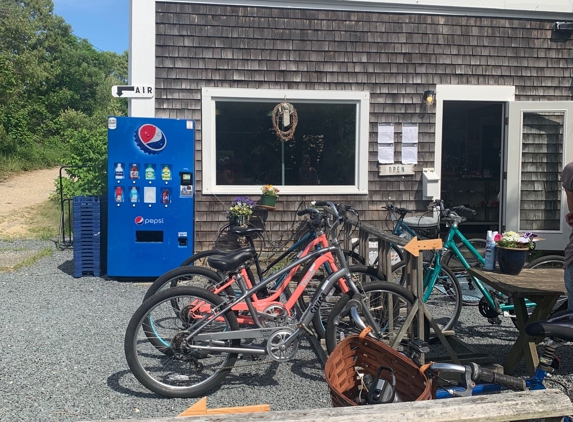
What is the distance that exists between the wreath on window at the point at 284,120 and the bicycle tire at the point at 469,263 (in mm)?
2737

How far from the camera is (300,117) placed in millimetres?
7324

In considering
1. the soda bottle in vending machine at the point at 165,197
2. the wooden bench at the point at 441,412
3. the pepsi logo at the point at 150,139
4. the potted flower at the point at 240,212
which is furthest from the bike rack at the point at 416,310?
the pepsi logo at the point at 150,139

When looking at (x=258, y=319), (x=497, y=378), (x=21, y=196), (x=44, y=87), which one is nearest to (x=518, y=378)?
(x=497, y=378)

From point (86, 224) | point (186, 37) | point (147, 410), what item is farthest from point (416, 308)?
point (186, 37)

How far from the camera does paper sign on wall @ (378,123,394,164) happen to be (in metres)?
A: 7.33

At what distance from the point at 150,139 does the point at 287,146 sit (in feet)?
6.25

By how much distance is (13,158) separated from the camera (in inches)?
717

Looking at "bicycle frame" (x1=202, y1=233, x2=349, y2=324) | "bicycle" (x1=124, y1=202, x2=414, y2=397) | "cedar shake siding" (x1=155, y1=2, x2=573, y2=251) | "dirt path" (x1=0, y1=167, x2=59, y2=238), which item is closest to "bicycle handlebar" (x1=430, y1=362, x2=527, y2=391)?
"bicycle" (x1=124, y1=202, x2=414, y2=397)

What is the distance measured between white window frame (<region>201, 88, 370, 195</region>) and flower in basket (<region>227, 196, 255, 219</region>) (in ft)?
0.45

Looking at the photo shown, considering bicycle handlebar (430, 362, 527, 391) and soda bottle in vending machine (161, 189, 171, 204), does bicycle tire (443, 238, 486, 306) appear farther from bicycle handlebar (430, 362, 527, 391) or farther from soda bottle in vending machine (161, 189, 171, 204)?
soda bottle in vending machine (161, 189, 171, 204)

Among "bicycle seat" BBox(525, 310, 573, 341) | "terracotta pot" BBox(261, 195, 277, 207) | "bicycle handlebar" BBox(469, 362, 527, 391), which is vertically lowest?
"bicycle handlebar" BBox(469, 362, 527, 391)

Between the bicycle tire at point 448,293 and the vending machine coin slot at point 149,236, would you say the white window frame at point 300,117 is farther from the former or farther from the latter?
the bicycle tire at point 448,293

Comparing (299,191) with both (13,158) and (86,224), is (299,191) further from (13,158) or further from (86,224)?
(13,158)

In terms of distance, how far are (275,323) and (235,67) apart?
172 inches
